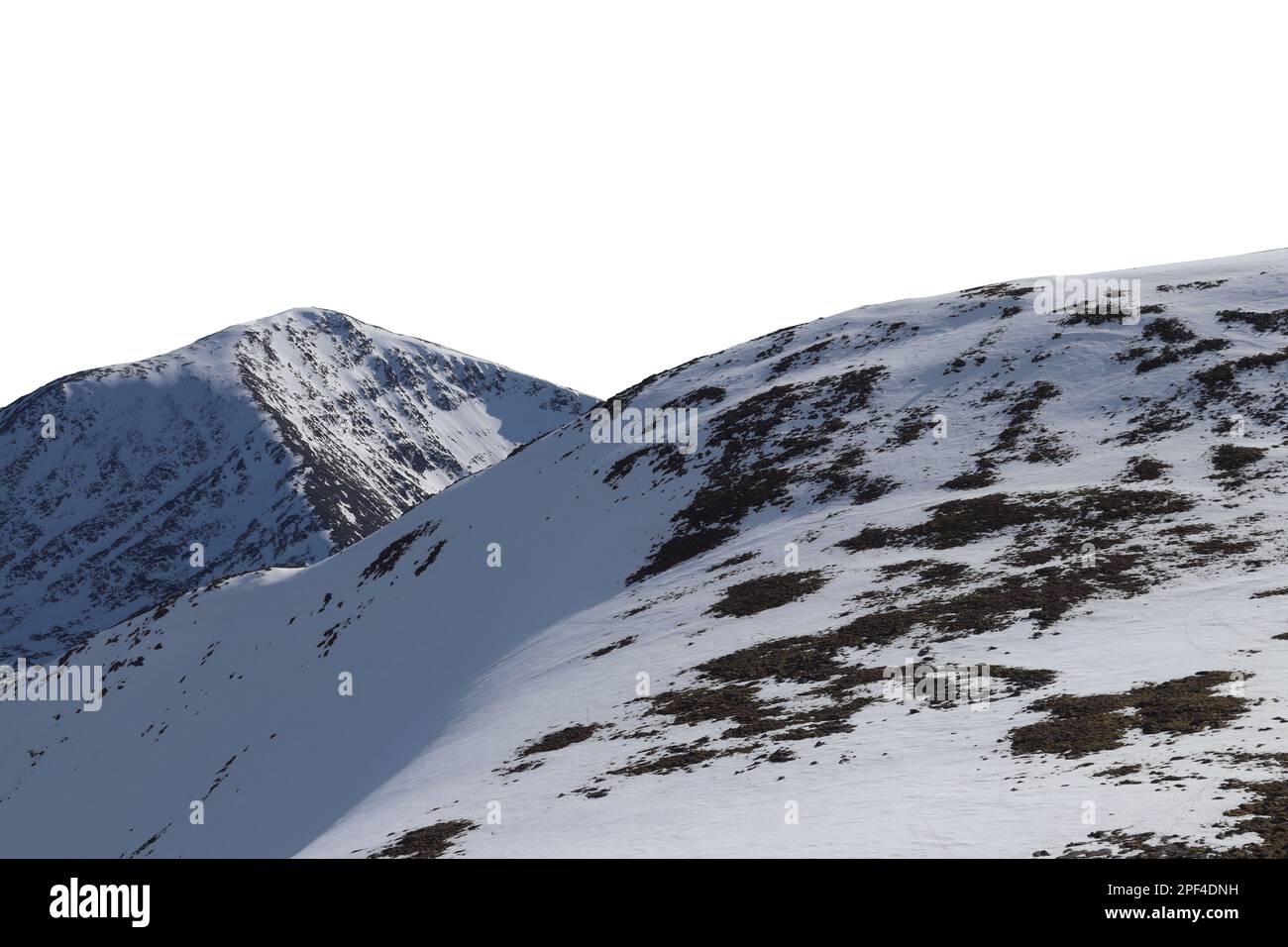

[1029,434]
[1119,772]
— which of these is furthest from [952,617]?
[1029,434]

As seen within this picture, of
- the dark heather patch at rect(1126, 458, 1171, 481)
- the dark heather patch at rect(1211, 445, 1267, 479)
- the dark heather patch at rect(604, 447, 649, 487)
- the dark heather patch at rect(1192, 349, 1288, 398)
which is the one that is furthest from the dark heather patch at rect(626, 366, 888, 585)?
the dark heather patch at rect(1211, 445, 1267, 479)

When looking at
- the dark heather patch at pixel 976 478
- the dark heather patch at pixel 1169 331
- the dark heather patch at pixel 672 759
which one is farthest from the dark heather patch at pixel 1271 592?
the dark heather patch at pixel 1169 331

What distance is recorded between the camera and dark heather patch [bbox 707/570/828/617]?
34844mm

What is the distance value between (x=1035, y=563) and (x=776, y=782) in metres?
16.0

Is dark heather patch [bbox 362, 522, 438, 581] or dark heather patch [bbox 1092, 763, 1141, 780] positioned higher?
dark heather patch [bbox 362, 522, 438, 581]

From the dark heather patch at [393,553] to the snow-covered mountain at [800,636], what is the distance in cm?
46

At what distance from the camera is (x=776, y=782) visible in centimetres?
1972

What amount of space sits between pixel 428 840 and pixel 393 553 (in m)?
43.7

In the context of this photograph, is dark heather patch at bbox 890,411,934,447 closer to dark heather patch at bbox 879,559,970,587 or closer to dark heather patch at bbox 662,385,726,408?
dark heather patch at bbox 879,559,970,587

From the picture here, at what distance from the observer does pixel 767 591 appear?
36188mm

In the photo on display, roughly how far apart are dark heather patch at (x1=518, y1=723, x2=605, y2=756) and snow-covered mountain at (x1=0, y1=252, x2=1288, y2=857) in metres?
0.24

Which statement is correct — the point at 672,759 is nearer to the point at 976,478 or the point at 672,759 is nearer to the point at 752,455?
the point at 976,478
